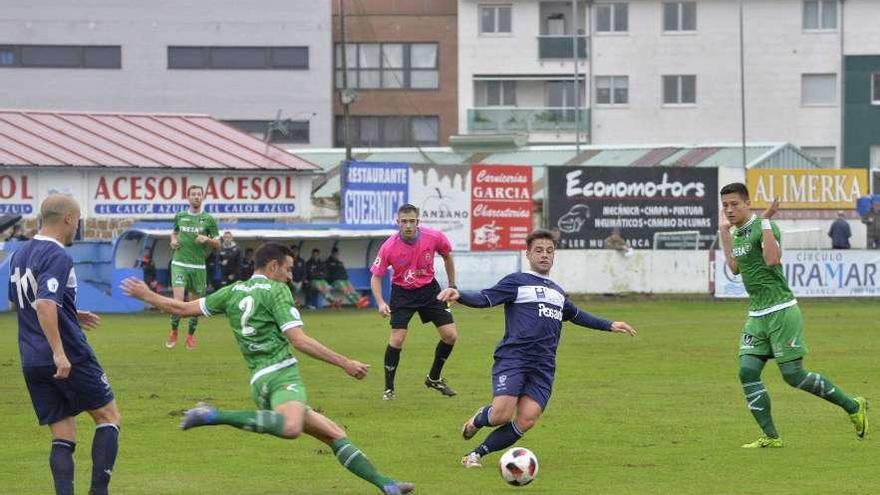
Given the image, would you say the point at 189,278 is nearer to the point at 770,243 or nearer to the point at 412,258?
the point at 412,258

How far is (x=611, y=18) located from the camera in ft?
248

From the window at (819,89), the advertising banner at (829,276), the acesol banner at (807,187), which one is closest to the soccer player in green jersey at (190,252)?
the advertising banner at (829,276)

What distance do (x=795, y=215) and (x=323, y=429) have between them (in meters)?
39.5

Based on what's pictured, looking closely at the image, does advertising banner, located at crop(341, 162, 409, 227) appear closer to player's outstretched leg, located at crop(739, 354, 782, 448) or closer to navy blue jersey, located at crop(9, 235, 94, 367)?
player's outstretched leg, located at crop(739, 354, 782, 448)

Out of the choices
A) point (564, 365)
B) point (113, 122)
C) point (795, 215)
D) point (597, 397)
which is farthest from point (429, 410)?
point (795, 215)

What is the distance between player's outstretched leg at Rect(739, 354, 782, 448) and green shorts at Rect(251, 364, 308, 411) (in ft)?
15.4

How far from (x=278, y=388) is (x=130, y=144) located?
31.9 meters

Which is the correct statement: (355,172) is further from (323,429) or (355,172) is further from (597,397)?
(323,429)

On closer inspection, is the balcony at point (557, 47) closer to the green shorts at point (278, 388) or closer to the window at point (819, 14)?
the window at point (819, 14)

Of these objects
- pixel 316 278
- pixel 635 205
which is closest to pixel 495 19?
pixel 635 205

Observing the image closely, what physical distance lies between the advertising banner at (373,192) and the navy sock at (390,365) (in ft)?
71.3

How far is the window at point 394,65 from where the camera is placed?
79.5 meters

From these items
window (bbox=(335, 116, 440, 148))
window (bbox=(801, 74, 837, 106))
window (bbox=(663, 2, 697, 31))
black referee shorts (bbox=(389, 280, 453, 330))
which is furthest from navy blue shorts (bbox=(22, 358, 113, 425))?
window (bbox=(335, 116, 440, 148))

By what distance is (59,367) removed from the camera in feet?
31.0
